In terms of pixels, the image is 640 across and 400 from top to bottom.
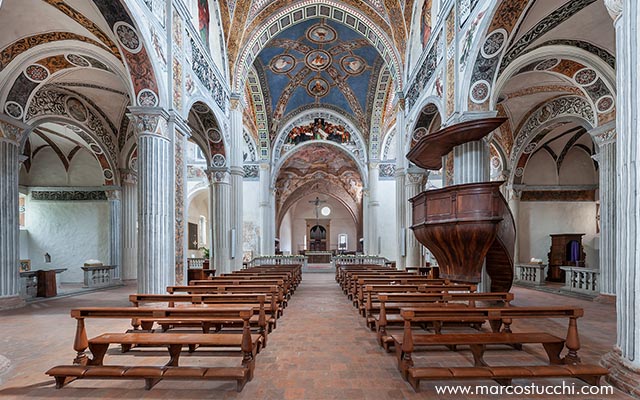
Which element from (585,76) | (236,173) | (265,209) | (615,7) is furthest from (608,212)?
(265,209)

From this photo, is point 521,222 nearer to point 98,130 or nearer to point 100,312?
point 100,312

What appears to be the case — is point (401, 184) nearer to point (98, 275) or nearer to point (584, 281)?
point (584, 281)

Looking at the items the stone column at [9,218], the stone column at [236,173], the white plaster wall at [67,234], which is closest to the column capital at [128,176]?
the white plaster wall at [67,234]

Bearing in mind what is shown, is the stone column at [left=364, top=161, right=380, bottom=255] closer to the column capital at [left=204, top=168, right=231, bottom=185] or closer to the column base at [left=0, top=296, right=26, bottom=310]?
the column capital at [left=204, top=168, right=231, bottom=185]

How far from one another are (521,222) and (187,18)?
53.2 feet

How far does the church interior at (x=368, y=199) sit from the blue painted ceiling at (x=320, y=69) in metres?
0.14

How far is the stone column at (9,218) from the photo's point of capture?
9133mm

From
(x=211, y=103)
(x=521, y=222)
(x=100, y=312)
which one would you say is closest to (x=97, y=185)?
(x=211, y=103)

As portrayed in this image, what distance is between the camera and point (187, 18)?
9867 mm

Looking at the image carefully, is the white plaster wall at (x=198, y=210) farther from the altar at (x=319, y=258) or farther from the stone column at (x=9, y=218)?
the stone column at (x=9, y=218)

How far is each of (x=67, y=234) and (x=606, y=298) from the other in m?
20.6

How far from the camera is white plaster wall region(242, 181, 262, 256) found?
77.9 ft

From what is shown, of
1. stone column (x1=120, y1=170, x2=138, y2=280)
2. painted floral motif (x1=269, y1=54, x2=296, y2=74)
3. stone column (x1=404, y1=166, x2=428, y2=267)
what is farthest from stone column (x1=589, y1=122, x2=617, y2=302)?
stone column (x1=120, y1=170, x2=138, y2=280)

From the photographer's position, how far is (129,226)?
15.4m
